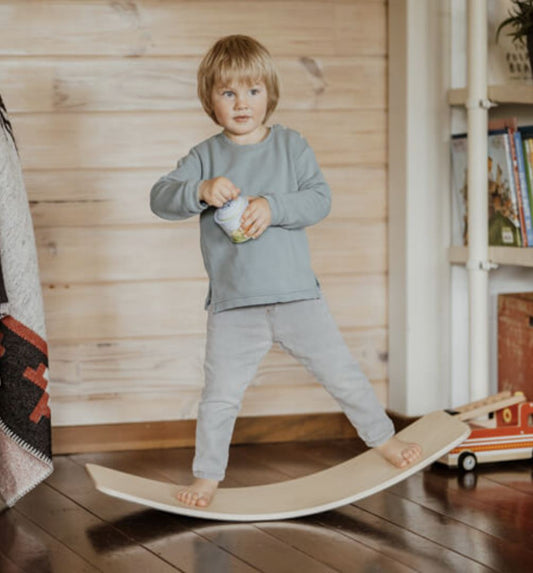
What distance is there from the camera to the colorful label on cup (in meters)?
1.64

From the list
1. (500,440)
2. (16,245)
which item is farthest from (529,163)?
(16,245)

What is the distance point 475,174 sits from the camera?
214 centimetres

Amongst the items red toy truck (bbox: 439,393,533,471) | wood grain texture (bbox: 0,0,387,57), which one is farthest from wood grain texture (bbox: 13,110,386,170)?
red toy truck (bbox: 439,393,533,471)

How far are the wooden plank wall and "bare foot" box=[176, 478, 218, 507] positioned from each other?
20.7 inches

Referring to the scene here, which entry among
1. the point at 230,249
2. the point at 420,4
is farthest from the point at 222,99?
the point at 420,4

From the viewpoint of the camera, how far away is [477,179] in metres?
2.14

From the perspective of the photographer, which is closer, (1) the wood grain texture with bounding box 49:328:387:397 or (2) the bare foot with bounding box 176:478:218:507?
(2) the bare foot with bounding box 176:478:218:507

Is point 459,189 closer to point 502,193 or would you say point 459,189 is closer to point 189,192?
point 502,193

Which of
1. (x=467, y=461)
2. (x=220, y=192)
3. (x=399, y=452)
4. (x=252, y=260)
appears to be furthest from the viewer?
(x=467, y=461)

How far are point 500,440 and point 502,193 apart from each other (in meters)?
A: 0.54

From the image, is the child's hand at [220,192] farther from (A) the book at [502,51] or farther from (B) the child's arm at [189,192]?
(A) the book at [502,51]

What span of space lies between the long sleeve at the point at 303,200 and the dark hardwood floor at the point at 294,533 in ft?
1.71

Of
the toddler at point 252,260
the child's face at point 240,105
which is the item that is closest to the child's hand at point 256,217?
the toddler at point 252,260

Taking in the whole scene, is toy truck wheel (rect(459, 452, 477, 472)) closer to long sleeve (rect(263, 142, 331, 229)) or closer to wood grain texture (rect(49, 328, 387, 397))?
wood grain texture (rect(49, 328, 387, 397))
